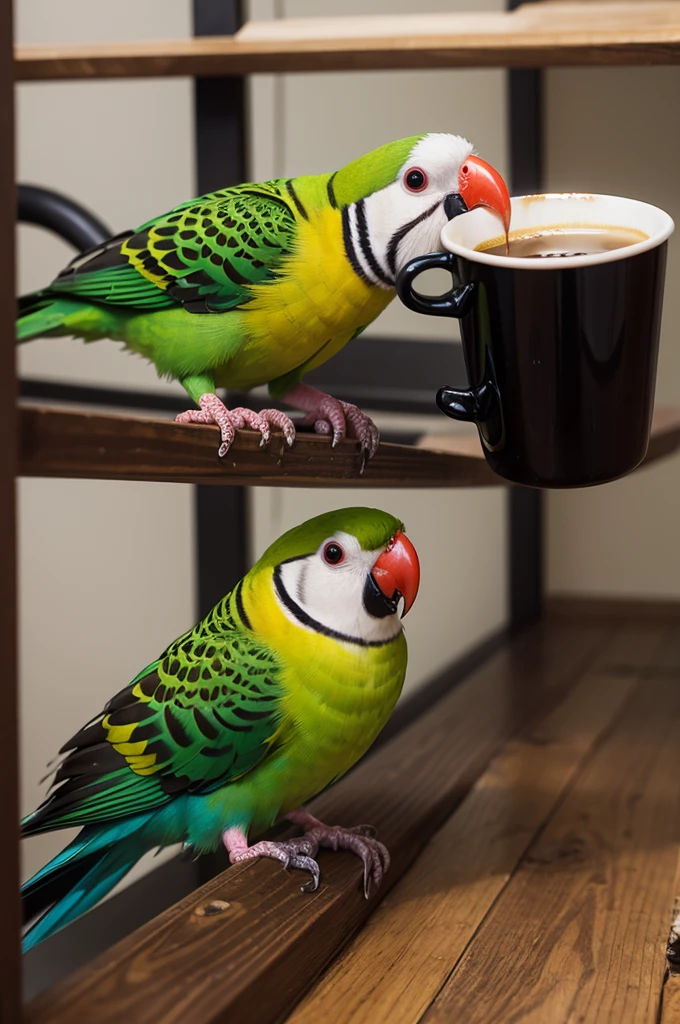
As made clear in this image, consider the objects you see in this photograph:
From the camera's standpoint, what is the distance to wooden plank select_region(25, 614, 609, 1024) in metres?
0.41

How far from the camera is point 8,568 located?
35 centimetres

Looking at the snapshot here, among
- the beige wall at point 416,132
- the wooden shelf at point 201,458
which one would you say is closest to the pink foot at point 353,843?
the wooden shelf at point 201,458

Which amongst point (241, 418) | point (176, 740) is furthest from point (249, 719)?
Answer: point (241, 418)

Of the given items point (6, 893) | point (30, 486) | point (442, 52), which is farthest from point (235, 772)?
point (30, 486)

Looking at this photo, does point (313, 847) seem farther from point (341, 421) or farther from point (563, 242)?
point (563, 242)

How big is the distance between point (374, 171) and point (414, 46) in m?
0.19

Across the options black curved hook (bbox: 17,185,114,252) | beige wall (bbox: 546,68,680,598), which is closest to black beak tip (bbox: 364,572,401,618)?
black curved hook (bbox: 17,185,114,252)

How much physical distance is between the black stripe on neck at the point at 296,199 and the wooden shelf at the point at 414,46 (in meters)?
0.17

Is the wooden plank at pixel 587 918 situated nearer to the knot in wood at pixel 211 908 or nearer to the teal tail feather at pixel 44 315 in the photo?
the knot in wood at pixel 211 908

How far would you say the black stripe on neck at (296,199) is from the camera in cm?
63

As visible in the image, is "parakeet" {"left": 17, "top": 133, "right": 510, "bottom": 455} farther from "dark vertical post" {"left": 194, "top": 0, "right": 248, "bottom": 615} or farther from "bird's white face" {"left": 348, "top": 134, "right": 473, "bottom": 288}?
"dark vertical post" {"left": 194, "top": 0, "right": 248, "bottom": 615}

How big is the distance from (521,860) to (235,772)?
0.81 ft

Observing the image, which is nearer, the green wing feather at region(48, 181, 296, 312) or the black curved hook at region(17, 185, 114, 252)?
the green wing feather at region(48, 181, 296, 312)

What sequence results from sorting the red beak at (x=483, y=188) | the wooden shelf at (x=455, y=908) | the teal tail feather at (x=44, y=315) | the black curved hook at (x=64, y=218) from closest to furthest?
the wooden shelf at (x=455, y=908) < the red beak at (x=483, y=188) < the teal tail feather at (x=44, y=315) < the black curved hook at (x=64, y=218)
